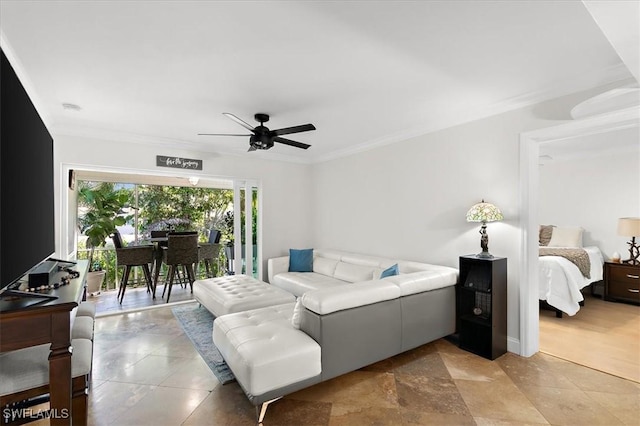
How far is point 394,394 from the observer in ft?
7.43

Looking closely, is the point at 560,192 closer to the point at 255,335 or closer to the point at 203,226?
the point at 255,335

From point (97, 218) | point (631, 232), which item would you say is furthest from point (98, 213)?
point (631, 232)

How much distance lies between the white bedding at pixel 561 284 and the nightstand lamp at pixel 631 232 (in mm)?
1200

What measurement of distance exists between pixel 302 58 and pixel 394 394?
2.61 metres

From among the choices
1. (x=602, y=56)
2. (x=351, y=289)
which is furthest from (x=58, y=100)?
(x=602, y=56)

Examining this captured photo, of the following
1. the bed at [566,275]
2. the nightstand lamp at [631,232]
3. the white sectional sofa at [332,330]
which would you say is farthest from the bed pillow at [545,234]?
the white sectional sofa at [332,330]

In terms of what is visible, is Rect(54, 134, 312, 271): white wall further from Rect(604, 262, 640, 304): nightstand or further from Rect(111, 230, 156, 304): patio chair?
Result: Rect(604, 262, 640, 304): nightstand

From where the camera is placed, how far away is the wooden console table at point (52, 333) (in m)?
1.37

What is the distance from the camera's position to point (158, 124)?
12.4 feet

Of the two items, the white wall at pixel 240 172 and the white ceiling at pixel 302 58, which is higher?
the white ceiling at pixel 302 58

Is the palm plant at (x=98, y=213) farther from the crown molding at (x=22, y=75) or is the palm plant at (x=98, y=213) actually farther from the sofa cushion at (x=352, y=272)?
the sofa cushion at (x=352, y=272)

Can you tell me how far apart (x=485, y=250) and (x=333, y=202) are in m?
2.86

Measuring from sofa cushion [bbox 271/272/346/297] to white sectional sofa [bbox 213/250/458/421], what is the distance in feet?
4.07

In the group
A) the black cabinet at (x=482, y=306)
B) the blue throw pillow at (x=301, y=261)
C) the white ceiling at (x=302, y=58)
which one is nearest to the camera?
the white ceiling at (x=302, y=58)
